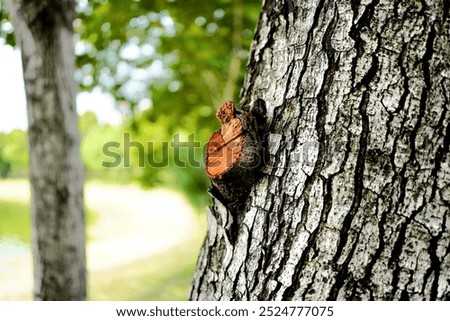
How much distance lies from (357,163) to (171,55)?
2129 millimetres

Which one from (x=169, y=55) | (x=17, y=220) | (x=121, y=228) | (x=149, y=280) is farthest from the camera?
(x=17, y=220)

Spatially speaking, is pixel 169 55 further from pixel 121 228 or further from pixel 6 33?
pixel 121 228

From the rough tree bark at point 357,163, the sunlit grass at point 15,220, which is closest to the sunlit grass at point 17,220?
the sunlit grass at point 15,220

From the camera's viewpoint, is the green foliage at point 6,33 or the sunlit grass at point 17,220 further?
the sunlit grass at point 17,220

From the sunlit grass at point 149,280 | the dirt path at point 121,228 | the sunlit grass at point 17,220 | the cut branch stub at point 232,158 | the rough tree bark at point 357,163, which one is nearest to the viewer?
the rough tree bark at point 357,163

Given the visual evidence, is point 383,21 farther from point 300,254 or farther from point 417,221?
point 300,254

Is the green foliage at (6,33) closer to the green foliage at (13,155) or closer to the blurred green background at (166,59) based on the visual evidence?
the blurred green background at (166,59)

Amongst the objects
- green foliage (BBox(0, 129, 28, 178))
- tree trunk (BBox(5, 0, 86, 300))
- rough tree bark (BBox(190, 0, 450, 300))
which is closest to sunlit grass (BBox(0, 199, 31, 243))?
green foliage (BBox(0, 129, 28, 178))

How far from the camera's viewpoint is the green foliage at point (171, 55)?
250 centimetres

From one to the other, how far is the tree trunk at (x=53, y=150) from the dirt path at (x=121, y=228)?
3954mm

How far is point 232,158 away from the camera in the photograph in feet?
4.45

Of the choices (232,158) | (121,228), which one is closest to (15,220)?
(121,228)
